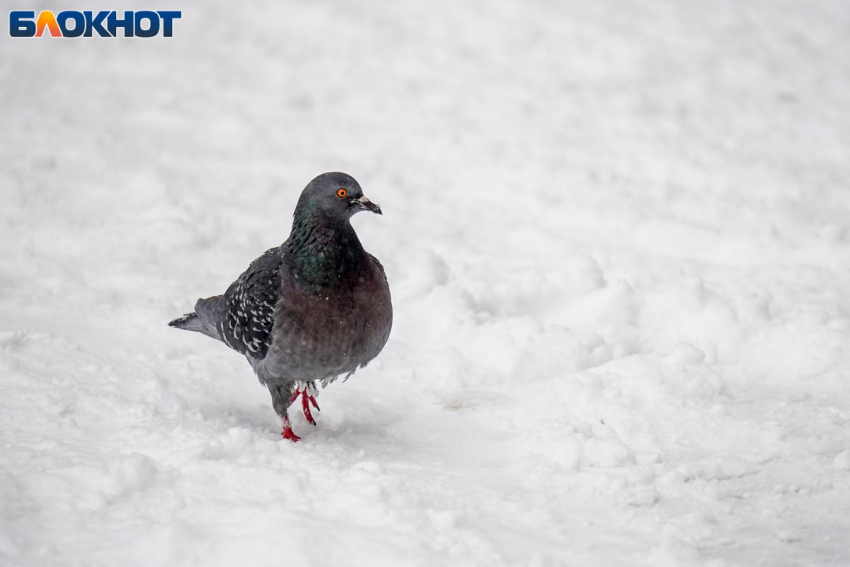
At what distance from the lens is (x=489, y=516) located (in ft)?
10.7

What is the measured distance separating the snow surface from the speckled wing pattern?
1.21 feet

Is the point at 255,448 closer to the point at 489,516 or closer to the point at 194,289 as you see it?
the point at 489,516

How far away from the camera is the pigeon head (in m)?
3.93

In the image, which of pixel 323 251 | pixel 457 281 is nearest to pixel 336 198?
pixel 323 251

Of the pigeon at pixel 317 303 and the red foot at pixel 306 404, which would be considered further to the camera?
the red foot at pixel 306 404

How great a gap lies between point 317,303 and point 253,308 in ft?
1.25

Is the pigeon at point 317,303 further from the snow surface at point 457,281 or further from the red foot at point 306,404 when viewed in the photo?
the snow surface at point 457,281

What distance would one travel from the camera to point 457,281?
5.60 metres

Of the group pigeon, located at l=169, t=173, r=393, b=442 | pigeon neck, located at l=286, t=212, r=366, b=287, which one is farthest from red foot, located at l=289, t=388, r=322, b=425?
pigeon neck, located at l=286, t=212, r=366, b=287

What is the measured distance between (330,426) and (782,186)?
4.42 m

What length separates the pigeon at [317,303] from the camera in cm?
385

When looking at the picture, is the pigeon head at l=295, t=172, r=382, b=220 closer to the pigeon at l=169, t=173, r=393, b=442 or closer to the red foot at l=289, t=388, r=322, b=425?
the pigeon at l=169, t=173, r=393, b=442

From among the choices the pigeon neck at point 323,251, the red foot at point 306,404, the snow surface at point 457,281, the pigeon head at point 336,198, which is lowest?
the red foot at point 306,404

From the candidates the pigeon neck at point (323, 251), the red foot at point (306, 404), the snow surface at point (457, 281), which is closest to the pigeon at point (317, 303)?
the pigeon neck at point (323, 251)
